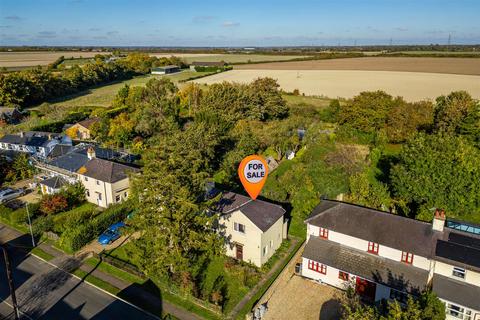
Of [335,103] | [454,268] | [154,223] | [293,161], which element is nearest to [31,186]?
[154,223]

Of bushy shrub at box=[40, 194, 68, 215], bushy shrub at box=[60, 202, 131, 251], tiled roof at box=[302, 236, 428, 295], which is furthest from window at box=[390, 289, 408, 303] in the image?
bushy shrub at box=[40, 194, 68, 215]

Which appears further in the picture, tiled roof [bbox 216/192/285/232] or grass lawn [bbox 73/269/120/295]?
tiled roof [bbox 216/192/285/232]

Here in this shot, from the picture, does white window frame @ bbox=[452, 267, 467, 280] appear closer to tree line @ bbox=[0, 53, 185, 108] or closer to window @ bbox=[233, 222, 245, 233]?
window @ bbox=[233, 222, 245, 233]

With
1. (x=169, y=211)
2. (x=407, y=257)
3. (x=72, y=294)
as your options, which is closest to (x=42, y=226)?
(x=72, y=294)

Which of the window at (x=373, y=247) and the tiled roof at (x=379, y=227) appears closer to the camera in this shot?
the tiled roof at (x=379, y=227)

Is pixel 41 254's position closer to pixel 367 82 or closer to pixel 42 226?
pixel 42 226

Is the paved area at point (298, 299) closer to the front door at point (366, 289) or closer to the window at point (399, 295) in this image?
the front door at point (366, 289)

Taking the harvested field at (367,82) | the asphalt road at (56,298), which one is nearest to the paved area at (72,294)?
the asphalt road at (56,298)
